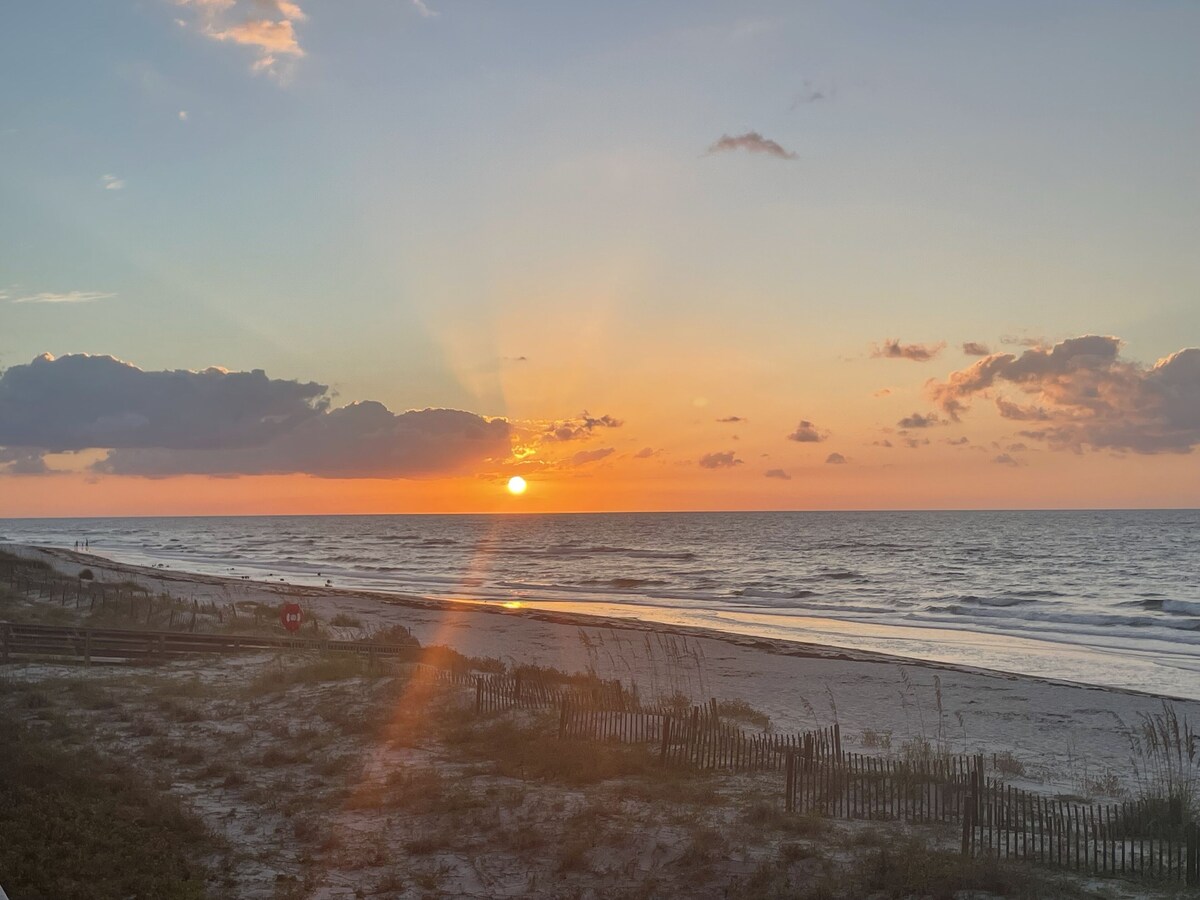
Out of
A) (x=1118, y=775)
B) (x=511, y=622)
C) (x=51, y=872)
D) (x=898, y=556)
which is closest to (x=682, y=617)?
(x=511, y=622)

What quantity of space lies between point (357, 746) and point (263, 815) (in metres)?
4.27

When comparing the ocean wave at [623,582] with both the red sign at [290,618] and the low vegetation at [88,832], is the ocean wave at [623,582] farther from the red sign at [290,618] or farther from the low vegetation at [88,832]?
the low vegetation at [88,832]

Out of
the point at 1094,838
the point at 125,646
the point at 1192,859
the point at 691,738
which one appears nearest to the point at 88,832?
the point at 691,738

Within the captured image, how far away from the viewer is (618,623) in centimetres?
4856

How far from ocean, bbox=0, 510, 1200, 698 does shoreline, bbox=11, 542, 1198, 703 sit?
41.1 inches

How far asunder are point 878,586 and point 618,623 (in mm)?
31411

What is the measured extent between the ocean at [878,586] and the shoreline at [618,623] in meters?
1.04

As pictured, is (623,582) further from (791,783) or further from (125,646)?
(791,783)

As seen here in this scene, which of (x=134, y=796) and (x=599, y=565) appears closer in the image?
(x=134, y=796)

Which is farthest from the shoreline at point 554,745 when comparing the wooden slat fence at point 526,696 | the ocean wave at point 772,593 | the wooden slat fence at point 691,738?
the ocean wave at point 772,593

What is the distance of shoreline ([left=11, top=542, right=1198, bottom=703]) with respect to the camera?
3400 centimetres

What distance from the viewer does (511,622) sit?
48812 millimetres

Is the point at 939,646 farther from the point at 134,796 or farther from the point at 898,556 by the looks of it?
the point at 898,556

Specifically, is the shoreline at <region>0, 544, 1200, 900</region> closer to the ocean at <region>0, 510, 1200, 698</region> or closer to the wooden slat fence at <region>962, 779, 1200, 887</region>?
the wooden slat fence at <region>962, 779, 1200, 887</region>
